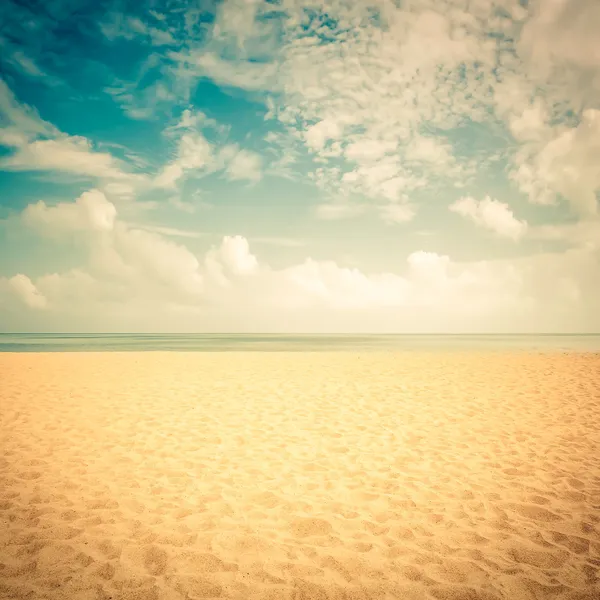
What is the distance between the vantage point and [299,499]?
5.32m

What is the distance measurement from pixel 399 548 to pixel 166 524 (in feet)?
9.38

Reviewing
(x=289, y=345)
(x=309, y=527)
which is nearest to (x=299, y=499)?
(x=309, y=527)

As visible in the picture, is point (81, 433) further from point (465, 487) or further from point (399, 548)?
point (465, 487)

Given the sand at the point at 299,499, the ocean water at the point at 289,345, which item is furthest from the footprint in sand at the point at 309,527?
the ocean water at the point at 289,345

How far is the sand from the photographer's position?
3.76 m

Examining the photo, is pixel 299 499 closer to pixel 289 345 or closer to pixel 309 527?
pixel 309 527

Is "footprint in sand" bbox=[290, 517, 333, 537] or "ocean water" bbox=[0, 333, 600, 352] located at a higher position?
"footprint in sand" bbox=[290, 517, 333, 537]

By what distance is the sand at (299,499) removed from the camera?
3762 mm

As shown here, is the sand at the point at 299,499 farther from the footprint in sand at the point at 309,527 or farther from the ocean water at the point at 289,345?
the ocean water at the point at 289,345

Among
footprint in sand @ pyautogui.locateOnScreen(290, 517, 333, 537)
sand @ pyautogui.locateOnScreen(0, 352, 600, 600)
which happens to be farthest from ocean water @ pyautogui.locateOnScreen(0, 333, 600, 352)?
footprint in sand @ pyautogui.locateOnScreen(290, 517, 333, 537)

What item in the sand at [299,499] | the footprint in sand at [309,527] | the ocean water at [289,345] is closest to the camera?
the sand at [299,499]

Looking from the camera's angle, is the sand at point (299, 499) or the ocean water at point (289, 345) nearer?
the sand at point (299, 499)

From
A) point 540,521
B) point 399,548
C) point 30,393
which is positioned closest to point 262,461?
point 399,548

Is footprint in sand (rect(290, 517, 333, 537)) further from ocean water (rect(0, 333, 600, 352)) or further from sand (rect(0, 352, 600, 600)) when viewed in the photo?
ocean water (rect(0, 333, 600, 352))
